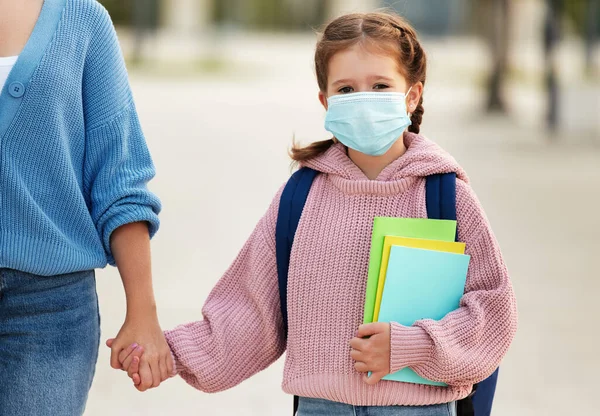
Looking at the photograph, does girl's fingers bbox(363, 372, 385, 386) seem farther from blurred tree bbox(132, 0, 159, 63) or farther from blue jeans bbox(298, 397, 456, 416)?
blurred tree bbox(132, 0, 159, 63)

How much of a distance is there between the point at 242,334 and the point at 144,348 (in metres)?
0.26

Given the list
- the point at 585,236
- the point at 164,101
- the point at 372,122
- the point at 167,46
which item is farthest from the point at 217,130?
the point at 167,46

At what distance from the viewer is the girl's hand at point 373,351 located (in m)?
2.48

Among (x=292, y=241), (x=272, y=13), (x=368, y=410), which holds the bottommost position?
(x=368, y=410)

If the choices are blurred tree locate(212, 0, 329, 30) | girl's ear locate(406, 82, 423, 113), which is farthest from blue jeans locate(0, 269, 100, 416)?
blurred tree locate(212, 0, 329, 30)

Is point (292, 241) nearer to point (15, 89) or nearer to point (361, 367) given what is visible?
point (361, 367)

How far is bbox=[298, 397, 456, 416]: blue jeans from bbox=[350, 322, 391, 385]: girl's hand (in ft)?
0.32

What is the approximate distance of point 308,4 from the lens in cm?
5356

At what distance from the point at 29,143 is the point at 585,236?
7620mm

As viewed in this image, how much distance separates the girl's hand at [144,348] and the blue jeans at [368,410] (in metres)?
0.36

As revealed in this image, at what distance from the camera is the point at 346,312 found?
258cm

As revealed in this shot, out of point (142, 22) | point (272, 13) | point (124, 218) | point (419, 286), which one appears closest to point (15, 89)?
point (124, 218)

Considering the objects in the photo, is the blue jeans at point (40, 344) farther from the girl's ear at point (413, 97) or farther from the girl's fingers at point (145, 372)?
the girl's ear at point (413, 97)

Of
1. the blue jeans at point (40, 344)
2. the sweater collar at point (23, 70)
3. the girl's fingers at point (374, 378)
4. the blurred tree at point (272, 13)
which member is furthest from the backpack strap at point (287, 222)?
the blurred tree at point (272, 13)
